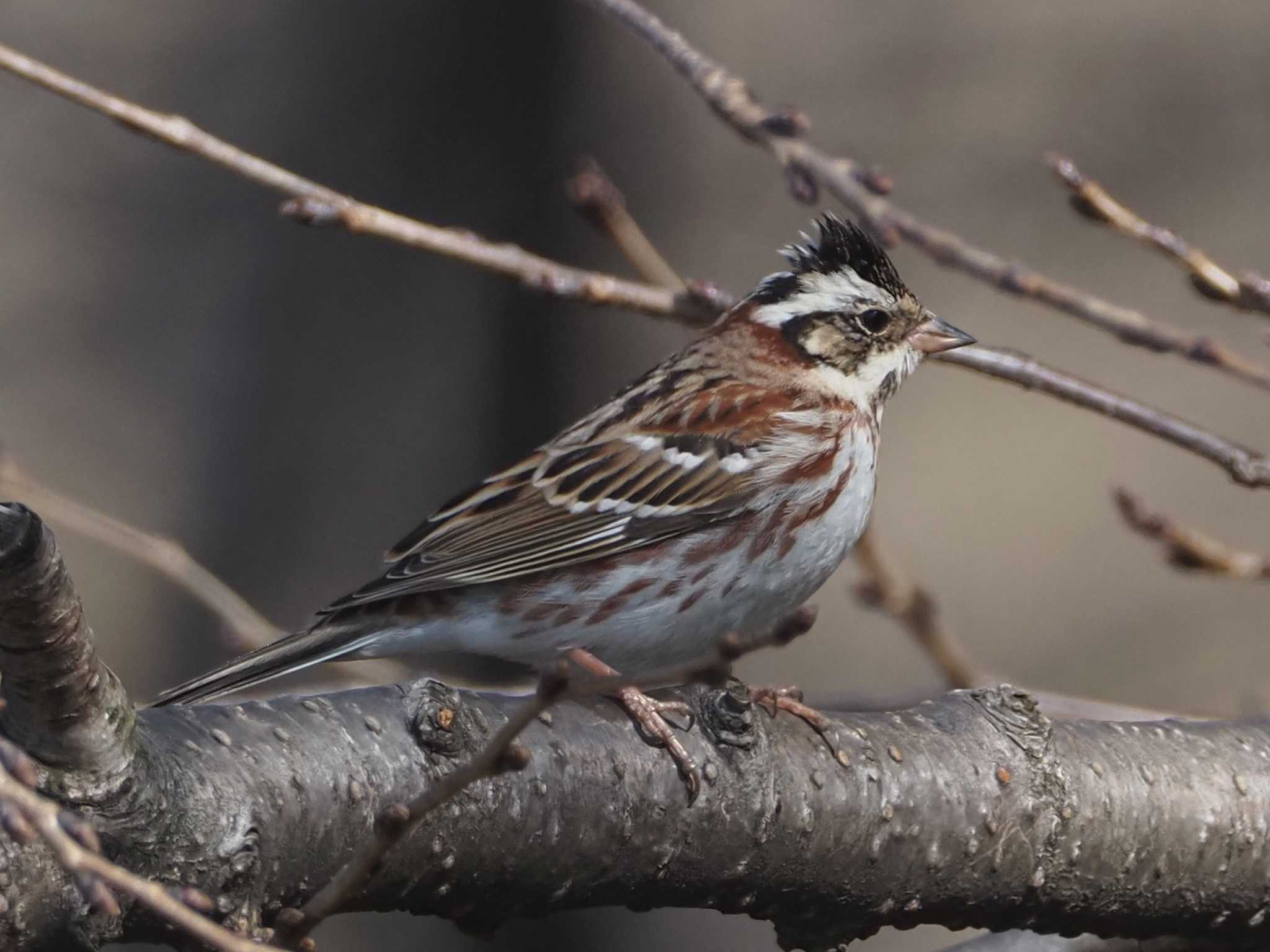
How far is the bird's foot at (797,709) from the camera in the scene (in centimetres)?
254

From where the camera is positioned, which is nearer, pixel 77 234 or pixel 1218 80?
pixel 1218 80

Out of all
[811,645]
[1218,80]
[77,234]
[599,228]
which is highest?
[1218,80]

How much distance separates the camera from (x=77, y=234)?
7570 mm

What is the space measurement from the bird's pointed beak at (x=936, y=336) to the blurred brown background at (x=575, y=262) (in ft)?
9.94

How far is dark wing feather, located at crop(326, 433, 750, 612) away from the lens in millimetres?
3668

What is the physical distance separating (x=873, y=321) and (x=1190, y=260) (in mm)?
1640

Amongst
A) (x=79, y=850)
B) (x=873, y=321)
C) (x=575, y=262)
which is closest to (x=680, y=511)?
(x=873, y=321)

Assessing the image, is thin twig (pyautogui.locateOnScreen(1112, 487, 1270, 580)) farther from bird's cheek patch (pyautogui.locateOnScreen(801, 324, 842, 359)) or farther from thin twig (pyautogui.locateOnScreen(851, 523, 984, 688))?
bird's cheek patch (pyautogui.locateOnScreen(801, 324, 842, 359))

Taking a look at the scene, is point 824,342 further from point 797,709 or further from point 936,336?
point 797,709

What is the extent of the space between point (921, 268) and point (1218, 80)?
1.39m

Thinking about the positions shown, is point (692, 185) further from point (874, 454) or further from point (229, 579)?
point (874, 454)

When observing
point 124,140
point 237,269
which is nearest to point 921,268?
point 237,269

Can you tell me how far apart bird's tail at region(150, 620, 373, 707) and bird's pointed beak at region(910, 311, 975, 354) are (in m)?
1.36

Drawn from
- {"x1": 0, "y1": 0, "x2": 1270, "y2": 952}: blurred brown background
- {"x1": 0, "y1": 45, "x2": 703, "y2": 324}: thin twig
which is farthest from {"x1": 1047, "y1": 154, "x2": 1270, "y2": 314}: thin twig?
{"x1": 0, "y1": 0, "x2": 1270, "y2": 952}: blurred brown background
